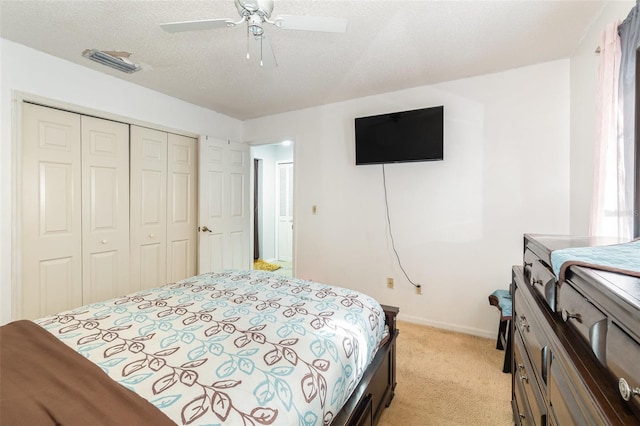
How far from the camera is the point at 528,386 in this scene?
1.14m

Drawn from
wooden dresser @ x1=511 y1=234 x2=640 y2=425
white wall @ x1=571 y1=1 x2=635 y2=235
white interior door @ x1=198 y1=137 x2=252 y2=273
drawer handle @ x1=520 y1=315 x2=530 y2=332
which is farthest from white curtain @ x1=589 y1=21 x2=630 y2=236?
white interior door @ x1=198 y1=137 x2=252 y2=273

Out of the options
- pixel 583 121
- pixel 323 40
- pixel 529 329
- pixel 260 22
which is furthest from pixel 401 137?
pixel 529 329

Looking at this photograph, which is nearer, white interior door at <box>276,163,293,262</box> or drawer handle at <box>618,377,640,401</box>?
drawer handle at <box>618,377,640,401</box>

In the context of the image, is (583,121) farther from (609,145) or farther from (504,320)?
(504,320)

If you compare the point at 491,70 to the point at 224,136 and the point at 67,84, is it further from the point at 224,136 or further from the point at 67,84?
the point at 67,84

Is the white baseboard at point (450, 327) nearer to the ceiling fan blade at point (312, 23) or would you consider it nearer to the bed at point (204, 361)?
the bed at point (204, 361)

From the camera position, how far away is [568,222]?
7.77ft

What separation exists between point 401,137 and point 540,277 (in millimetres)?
2061

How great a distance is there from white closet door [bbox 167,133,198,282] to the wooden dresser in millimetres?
3320

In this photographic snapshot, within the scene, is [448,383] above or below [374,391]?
below

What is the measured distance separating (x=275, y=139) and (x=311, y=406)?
340 cm

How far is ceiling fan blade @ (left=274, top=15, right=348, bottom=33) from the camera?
142cm

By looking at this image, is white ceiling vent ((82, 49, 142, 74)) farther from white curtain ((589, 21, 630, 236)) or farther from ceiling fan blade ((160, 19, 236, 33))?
white curtain ((589, 21, 630, 236))

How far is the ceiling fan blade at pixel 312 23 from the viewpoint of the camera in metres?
1.42
